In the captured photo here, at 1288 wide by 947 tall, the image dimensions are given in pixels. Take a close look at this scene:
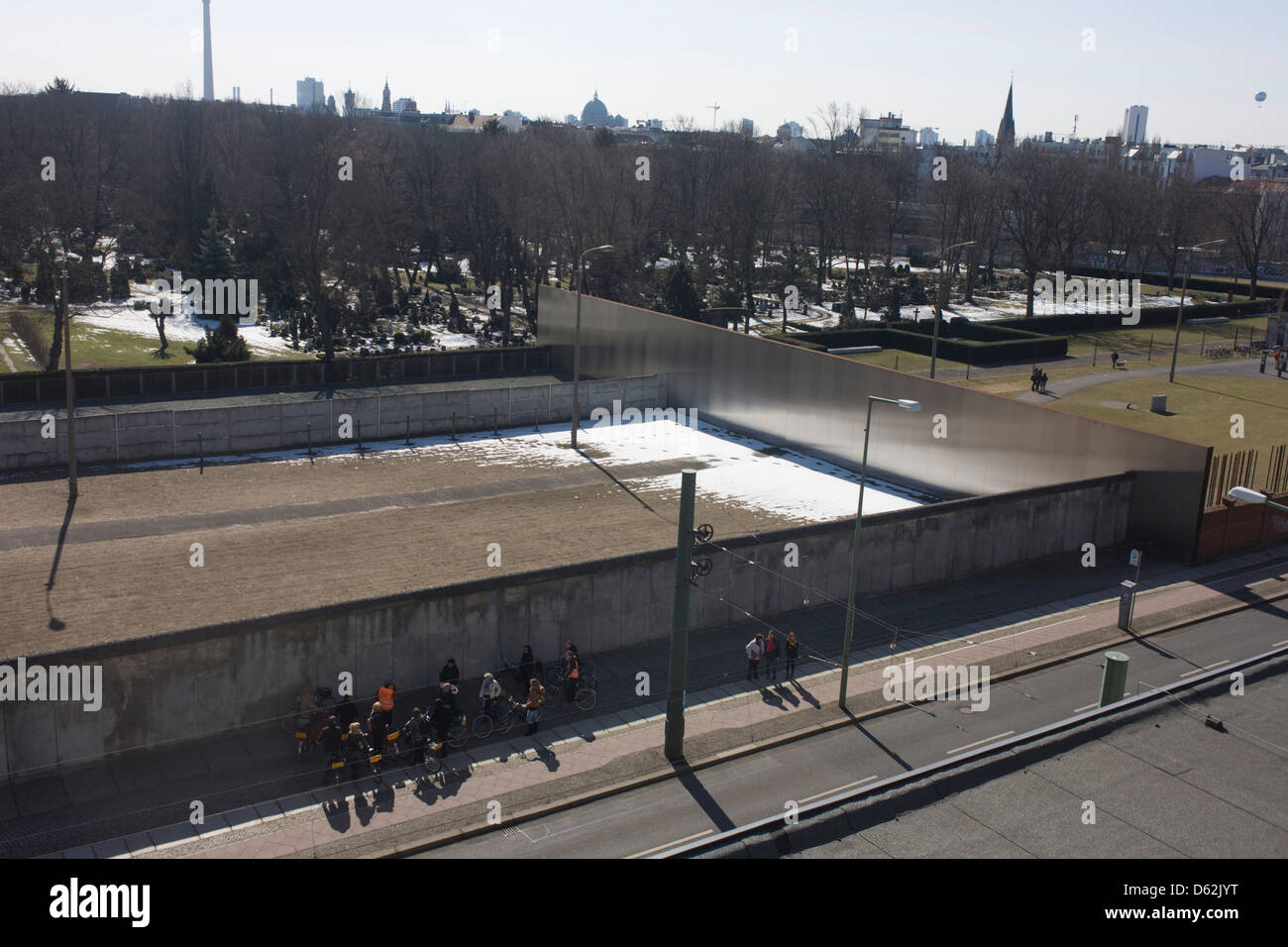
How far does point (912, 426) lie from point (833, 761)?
1649cm

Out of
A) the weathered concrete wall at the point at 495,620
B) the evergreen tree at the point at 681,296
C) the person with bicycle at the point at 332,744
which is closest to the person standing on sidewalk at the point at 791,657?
the weathered concrete wall at the point at 495,620

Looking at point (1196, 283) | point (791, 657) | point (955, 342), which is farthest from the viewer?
point (1196, 283)

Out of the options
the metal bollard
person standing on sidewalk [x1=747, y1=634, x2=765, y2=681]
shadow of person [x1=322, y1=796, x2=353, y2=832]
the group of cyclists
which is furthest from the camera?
person standing on sidewalk [x1=747, y1=634, x2=765, y2=681]

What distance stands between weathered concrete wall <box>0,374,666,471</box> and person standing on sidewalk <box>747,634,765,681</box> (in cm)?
1991

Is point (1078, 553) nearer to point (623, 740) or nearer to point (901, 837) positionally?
point (623, 740)

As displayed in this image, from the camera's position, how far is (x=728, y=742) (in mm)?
18359

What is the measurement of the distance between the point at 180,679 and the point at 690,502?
903 centimetres

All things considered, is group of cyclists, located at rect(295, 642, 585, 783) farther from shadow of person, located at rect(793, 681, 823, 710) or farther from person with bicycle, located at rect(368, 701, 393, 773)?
shadow of person, located at rect(793, 681, 823, 710)

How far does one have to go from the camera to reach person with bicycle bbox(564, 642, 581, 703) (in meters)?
19.7

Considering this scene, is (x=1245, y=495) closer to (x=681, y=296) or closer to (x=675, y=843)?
(x=675, y=843)

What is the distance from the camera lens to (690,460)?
35.4 m

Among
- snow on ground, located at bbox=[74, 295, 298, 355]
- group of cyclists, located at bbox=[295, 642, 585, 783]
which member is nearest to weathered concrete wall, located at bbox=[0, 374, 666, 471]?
snow on ground, located at bbox=[74, 295, 298, 355]

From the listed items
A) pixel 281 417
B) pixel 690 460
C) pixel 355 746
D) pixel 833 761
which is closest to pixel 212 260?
pixel 281 417
